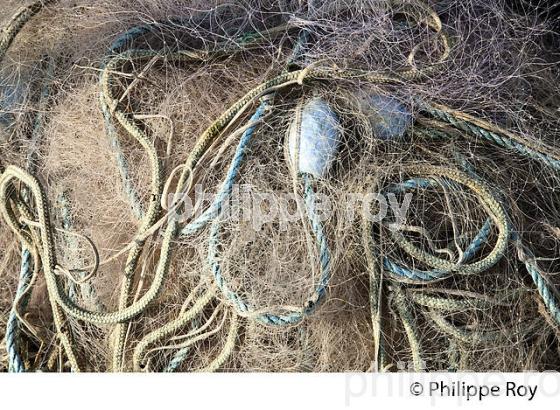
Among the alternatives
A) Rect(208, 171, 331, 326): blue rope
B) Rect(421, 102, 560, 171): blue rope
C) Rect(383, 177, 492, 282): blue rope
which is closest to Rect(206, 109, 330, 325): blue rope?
Rect(208, 171, 331, 326): blue rope

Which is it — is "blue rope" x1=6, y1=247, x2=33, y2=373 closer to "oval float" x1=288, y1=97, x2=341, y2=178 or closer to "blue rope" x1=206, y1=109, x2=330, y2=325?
"blue rope" x1=206, y1=109, x2=330, y2=325

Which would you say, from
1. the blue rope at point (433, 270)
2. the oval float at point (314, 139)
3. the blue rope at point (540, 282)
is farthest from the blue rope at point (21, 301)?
the blue rope at point (540, 282)

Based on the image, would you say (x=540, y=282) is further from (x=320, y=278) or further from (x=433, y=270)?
(x=320, y=278)

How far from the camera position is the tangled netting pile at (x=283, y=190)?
1385 millimetres

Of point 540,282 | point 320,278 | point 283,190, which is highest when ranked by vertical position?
point 283,190

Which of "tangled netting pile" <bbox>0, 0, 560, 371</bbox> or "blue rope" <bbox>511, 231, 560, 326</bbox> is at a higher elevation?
"tangled netting pile" <bbox>0, 0, 560, 371</bbox>

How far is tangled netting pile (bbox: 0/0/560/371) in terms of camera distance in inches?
54.5

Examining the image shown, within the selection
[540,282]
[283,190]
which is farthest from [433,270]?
[283,190]

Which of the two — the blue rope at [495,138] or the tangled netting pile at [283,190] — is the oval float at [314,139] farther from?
the blue rope at [495,138]

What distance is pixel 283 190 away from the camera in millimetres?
1423

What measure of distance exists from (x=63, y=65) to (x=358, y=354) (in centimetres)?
86

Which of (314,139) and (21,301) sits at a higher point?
(314,139)

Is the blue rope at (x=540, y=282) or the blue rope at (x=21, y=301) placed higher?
the blue rope at (x=21, y=301)

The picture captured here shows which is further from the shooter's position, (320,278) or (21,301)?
(21,301)
